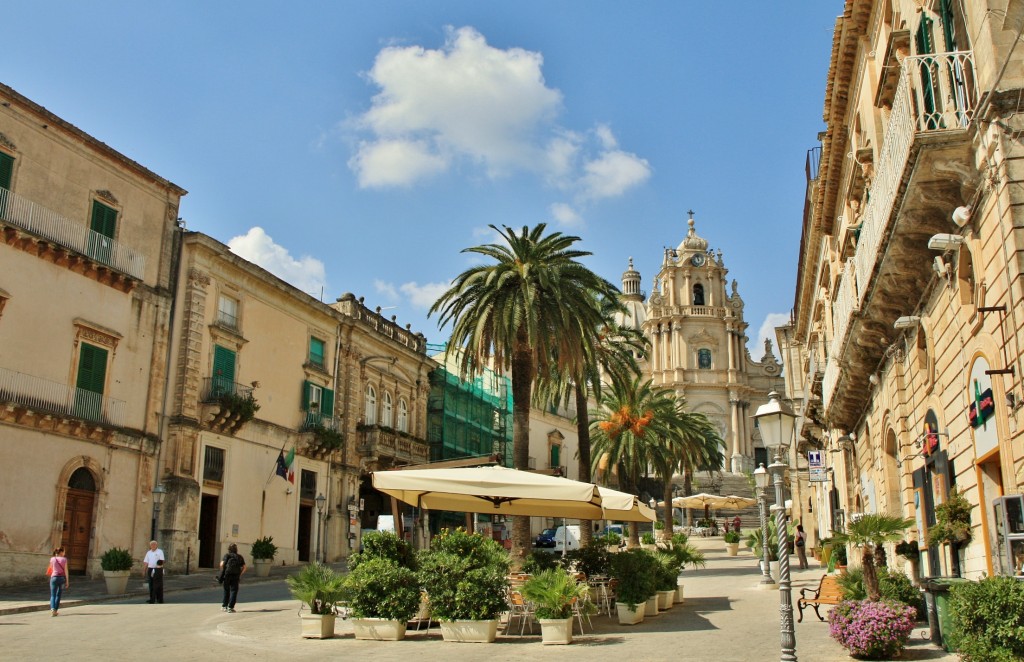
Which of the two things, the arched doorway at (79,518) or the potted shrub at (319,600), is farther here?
the arched doorway at (79,518)

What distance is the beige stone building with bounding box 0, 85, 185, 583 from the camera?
24.2m

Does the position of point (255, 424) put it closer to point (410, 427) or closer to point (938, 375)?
point (410, 427)

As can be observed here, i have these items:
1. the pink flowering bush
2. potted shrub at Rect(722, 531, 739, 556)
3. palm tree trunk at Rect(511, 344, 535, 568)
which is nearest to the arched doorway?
palm tree trunk at Rect(511, 344, 535, 568)

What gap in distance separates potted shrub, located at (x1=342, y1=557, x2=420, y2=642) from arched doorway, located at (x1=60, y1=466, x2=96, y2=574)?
15.3 metres

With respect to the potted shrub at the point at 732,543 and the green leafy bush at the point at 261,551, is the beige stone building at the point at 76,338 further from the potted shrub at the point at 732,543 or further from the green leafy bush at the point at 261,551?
the potted shrub at the point at 732,543

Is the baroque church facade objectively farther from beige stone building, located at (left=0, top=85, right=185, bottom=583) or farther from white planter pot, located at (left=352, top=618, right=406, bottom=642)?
white planter pot, located at (left=352, top=618, right=406, bottom=642)

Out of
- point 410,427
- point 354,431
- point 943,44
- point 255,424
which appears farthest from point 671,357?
point 943,44

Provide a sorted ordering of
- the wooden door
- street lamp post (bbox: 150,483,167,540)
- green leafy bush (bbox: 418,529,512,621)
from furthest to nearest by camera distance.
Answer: the wooden door < street lamp post (bbox: 150,483,167,540) < green leafy bush (bbox: 418,529,512,621)

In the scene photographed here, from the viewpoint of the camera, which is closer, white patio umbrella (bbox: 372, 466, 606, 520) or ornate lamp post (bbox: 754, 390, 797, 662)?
ornate lamp post (bbox: 754, 390, 797, 662)

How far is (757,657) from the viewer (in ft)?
38.3

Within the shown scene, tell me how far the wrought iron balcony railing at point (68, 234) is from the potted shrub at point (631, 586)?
60.6 feet

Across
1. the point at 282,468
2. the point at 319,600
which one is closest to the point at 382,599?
the point at 319,600

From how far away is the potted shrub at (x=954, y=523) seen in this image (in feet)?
40.8

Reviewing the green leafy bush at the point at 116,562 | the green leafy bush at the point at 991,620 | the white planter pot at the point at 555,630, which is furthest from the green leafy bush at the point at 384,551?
the green leafy bush at the point at 116,562
